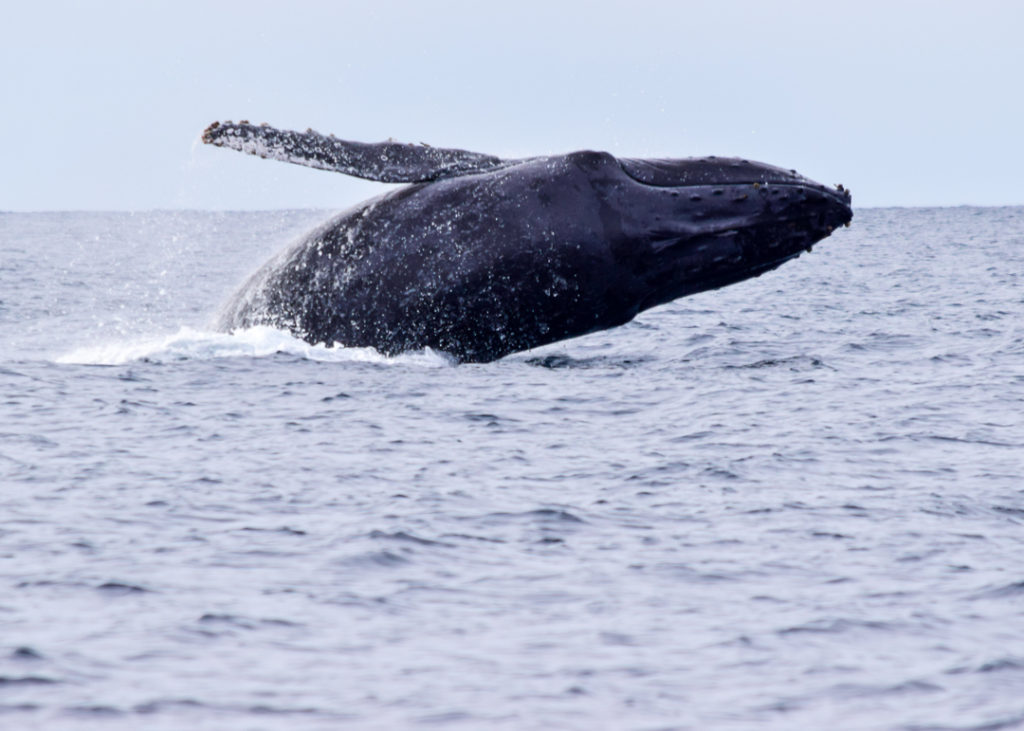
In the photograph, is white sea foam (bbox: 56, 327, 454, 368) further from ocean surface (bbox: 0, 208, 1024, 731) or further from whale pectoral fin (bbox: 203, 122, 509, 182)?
whale pectoral fin (bbox: 203, 122, 509, 182)

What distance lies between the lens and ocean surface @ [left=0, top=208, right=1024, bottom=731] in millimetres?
6652

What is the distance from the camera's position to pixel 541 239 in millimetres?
14047

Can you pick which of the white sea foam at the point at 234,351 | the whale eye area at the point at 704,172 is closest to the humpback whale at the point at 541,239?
the whale eye area at the point at 704,172

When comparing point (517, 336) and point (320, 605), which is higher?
point (517, 336)

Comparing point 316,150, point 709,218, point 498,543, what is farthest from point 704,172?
point 498,543

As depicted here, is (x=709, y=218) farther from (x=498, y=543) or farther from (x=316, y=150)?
(x=498, y=543)

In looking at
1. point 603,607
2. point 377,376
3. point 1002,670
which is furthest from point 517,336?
point 1002,670

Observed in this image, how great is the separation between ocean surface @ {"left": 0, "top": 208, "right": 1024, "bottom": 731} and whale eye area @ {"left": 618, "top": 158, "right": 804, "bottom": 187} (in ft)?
7.89

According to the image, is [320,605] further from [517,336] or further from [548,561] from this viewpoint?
[517,336]

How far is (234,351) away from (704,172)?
5.69m

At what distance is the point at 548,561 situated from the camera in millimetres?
8781

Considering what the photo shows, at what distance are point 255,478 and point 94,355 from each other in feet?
27.6

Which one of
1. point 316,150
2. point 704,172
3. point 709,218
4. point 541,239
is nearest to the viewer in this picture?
point 316,150

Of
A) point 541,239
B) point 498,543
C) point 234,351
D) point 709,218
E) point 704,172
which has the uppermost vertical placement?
point 704,172
